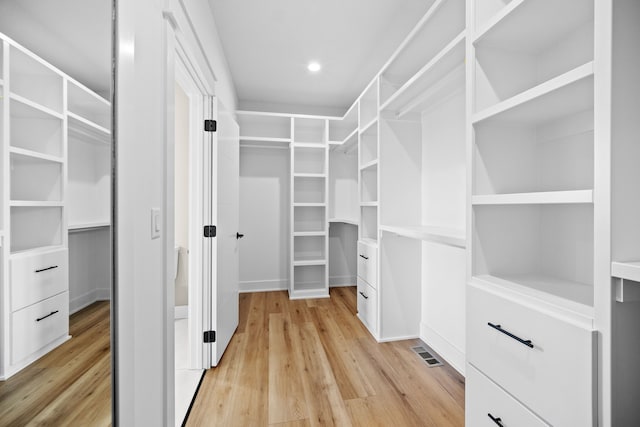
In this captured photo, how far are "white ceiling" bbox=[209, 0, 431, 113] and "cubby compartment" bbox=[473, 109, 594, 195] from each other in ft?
4.62

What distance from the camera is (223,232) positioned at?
222 centimetres

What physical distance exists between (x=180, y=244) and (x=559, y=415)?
10.3 feet

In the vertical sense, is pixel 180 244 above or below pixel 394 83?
below

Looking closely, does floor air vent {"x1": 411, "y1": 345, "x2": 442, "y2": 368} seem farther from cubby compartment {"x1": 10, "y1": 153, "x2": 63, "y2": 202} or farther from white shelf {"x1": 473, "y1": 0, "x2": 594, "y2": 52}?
cubby compartment {"x1": 10, "y1": 153, "x2": 63, "y2": 202}

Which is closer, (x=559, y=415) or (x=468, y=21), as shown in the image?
(x=559, y=415)

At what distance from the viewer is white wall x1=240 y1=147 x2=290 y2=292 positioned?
3891mm

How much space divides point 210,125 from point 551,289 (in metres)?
2.13

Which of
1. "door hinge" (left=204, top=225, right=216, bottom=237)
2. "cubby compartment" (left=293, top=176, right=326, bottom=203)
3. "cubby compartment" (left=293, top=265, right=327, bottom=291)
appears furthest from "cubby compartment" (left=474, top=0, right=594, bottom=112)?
"cubby compartment" (left=293, top=265, right=327, bottom=291)

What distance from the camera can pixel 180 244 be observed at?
302cm

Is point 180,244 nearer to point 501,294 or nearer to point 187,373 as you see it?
point 187,373

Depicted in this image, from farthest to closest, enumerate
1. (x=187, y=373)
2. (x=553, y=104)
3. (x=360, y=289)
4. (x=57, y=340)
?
(x=360, y=289)
(x=187, y=373)
(x=553, y=104)
(x=57, y=340)

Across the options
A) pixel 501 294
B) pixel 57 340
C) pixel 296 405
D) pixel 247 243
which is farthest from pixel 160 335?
pixel 247 243

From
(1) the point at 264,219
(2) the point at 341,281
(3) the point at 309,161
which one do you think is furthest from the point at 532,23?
(2) the point at 341,281

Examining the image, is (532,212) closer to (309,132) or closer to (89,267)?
(89,267)
